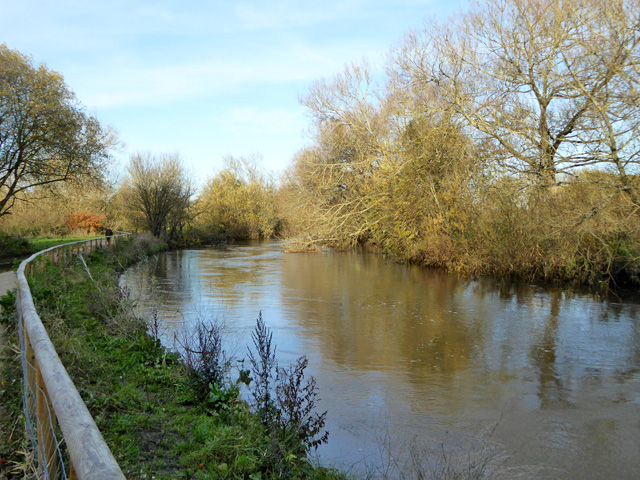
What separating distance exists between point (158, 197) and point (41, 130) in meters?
17.2

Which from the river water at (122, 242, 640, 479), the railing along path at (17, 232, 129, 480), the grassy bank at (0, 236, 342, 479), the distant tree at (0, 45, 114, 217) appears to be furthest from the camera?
the distant tree at (0, 45, 114, 217)

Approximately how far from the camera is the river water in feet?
19.7

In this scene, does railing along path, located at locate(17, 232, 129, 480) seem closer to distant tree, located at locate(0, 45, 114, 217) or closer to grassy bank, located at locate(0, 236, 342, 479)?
grassy bank, located at locate(0, 236, 342, 479)

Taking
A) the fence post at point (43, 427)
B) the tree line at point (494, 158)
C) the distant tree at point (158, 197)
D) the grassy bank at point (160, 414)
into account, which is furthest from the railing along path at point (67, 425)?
the distant tree at point (158, 197)

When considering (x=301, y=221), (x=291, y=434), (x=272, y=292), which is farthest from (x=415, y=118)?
(x=291, y=434)

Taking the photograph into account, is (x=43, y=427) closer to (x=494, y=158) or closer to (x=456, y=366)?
(x=456, y=366)

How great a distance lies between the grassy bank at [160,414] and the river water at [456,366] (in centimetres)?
103

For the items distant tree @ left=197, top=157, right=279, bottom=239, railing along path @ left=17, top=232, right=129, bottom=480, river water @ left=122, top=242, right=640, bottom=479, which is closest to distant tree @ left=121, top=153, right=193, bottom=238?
distant tree @ left=197, top=157, right=279, bottom=239

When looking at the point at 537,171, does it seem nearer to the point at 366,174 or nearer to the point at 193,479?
the point at 366,174

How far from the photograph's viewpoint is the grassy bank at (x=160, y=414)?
4.64 m

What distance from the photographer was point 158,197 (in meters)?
42.2

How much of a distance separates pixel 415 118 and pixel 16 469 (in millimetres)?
23882

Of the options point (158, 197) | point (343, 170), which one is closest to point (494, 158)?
point (343, 170)

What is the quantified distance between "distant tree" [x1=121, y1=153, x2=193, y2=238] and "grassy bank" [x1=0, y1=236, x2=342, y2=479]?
3415cm
